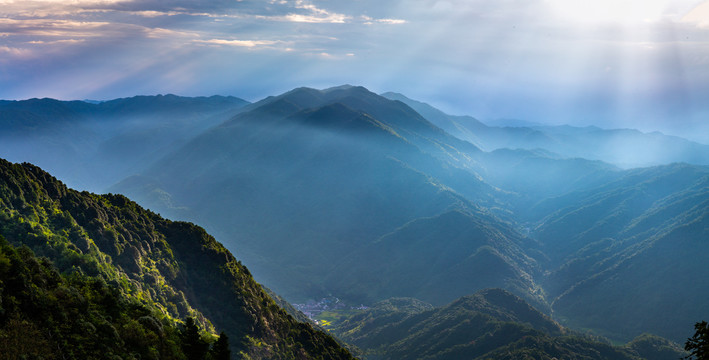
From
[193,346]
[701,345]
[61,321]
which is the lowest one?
[61,321]

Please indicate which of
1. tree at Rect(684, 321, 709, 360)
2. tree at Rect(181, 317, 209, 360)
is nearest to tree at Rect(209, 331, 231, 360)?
tree at Rect(181, 317, 209, 360)

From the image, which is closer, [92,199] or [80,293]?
[80,293]

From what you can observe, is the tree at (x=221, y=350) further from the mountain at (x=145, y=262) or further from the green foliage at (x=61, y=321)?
the mountain at (x=145, y=262)

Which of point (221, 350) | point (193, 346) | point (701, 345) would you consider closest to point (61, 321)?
point (193, 346)

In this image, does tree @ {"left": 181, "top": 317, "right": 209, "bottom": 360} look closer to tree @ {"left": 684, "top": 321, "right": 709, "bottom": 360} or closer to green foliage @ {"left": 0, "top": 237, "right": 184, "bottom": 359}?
green foliage @ {"left": 0, "top": 237, "right": 184, "bottom": 359}

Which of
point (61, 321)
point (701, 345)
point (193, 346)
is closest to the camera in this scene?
point (701, 345)

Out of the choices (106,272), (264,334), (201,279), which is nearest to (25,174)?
(106,272)

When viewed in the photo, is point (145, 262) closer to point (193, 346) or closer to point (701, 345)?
point (193, 346)

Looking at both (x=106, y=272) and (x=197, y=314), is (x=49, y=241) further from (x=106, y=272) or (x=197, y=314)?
(x=197, y=314)
